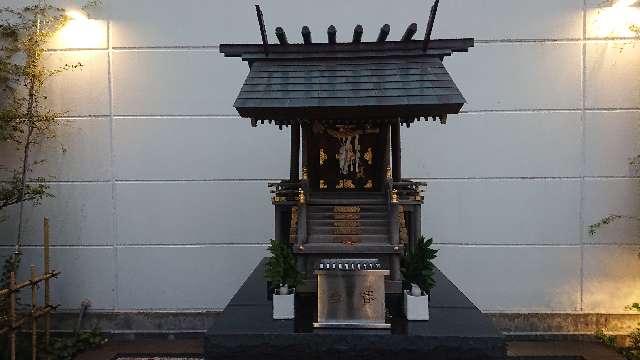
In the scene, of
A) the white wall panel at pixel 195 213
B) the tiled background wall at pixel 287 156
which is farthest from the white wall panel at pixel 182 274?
the white wall panel at pixel 195 213

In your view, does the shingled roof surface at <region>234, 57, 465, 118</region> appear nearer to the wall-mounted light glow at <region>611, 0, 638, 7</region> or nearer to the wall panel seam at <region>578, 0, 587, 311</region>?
the wall panel seam at <region>578, 0, 587, 311</region>

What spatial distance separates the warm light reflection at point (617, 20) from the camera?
618cm

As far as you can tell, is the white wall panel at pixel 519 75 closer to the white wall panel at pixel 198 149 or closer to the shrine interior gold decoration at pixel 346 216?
the white wall panel at pixel 198 149

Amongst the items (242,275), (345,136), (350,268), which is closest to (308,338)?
(350,268)

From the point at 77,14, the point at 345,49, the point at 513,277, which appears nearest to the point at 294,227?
the point at 345,49

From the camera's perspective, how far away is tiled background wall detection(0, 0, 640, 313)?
6.34 m

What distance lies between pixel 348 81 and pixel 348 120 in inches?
22.0

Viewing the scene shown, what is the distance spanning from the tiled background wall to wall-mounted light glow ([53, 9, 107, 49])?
54 mm

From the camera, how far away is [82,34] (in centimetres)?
644

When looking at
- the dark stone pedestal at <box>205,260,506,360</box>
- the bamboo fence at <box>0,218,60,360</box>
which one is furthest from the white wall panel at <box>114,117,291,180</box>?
the dark stone pedestal at <box>205,260,506,360</box>

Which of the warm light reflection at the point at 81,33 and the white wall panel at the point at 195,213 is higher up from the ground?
the warm light reflection at the point at 81,33

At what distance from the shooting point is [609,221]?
6.35 metres

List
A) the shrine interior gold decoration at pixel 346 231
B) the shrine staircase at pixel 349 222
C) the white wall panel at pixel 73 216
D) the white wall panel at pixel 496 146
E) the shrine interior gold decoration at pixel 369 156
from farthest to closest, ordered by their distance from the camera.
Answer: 1. the white wall panel at pixel 73 216
2. the white wall panel at pixel 496 146
3. the shrine interior gold decoration at pixel 369 156
4. the shrine interior gold decoration at pixel 346 231
5. the shrine staircase at pixel 349 222

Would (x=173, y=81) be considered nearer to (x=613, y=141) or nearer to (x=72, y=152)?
(x=72, y=152)
